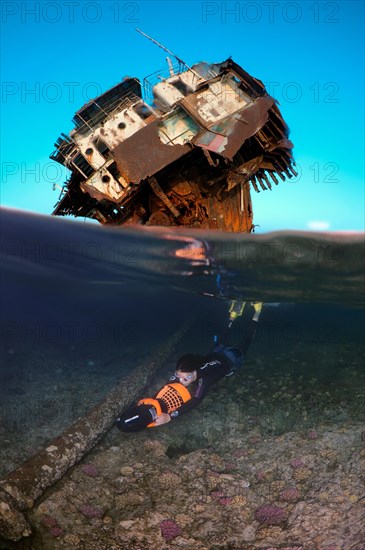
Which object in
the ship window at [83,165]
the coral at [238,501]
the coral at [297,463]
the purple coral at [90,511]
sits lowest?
the coral at [238,501]

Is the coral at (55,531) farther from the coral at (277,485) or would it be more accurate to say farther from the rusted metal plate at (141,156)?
the rusted metal plate at (141,156)

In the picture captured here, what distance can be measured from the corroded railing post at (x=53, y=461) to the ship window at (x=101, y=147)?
5.87 meters

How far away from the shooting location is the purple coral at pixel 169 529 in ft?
17.3

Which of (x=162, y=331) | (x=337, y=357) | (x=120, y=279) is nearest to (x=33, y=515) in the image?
(x=120, y=279)

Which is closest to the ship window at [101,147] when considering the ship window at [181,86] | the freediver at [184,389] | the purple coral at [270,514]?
the ship window at [181,86]

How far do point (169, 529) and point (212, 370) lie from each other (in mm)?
3796

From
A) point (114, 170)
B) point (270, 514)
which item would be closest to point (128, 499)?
point (270, 514)

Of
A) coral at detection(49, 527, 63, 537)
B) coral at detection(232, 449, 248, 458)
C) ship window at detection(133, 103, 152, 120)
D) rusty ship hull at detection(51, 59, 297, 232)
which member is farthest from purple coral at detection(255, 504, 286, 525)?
ship window at detection(133, 103, 152, 120)

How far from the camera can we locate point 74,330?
19000 mm

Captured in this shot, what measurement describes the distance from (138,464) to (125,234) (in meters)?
4.15

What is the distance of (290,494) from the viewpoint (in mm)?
6023

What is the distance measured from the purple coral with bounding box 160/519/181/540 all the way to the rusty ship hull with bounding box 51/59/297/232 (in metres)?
7.42

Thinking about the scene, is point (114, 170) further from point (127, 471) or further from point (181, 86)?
point (127, 471)

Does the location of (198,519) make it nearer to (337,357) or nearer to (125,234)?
(125,234)
